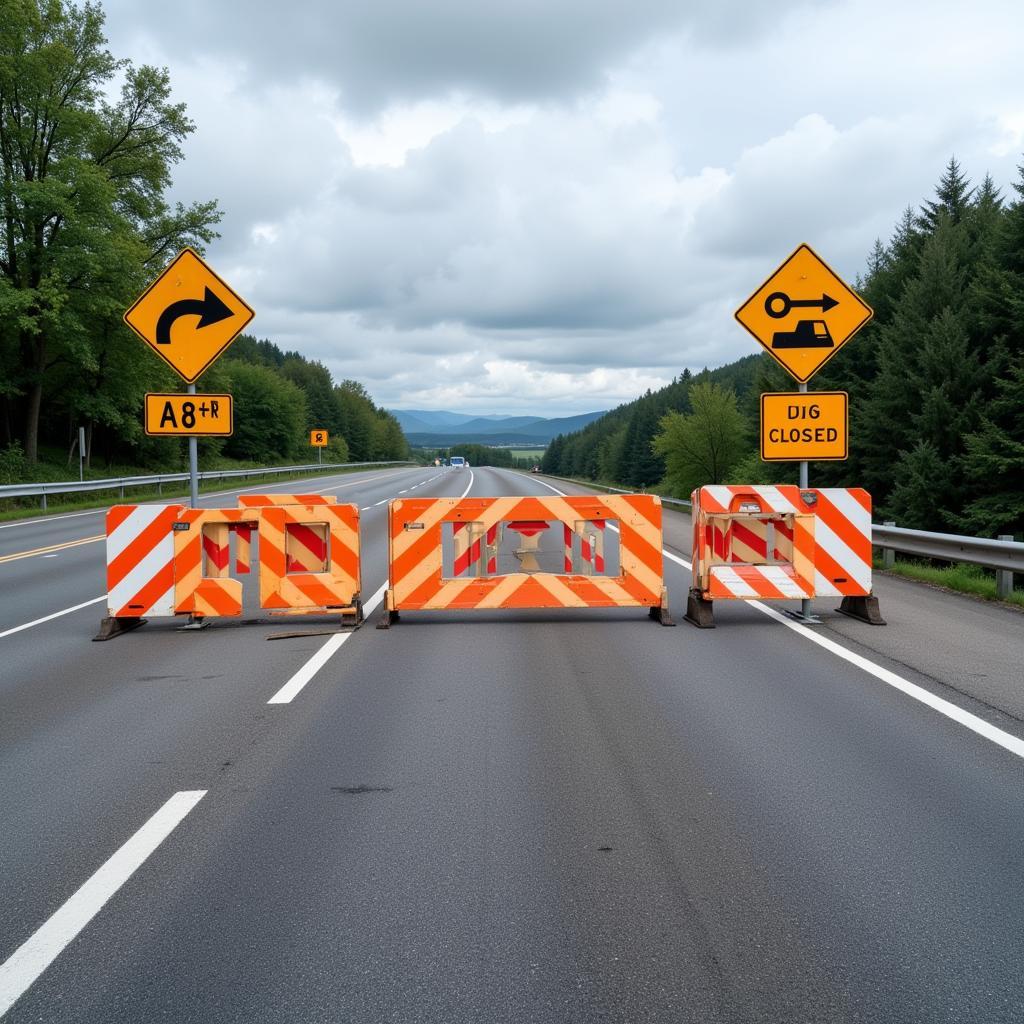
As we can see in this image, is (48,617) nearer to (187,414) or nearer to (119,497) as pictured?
(187,414)

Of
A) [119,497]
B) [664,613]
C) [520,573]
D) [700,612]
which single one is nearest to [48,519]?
[119,497]

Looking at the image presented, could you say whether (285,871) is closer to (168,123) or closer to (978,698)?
(978,698)

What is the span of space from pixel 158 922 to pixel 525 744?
266 cm

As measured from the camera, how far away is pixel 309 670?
817 centimetres

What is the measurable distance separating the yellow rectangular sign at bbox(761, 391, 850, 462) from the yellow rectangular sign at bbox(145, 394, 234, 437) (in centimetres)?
604

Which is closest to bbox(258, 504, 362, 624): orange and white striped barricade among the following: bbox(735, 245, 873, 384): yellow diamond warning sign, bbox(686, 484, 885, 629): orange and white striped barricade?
bbox(686, 484, 885, 629): orange and white striped barricade

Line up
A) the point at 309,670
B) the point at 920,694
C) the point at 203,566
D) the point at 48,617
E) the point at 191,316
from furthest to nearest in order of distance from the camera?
the point at 191,316
the point at 48,617
the point at 203,566
the point at 309,670
the point at 920,694

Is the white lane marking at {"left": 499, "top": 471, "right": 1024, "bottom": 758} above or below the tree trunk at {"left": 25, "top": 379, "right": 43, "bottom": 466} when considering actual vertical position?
below

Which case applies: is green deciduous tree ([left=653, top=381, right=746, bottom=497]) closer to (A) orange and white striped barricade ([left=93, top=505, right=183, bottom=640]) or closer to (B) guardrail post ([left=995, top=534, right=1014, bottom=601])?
(B) guardrail post ([left=995, top=534, right=1014, bottom=601])

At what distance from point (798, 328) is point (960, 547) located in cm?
418

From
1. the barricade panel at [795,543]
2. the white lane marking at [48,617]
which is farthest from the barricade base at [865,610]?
the white lane marking at [48,617]

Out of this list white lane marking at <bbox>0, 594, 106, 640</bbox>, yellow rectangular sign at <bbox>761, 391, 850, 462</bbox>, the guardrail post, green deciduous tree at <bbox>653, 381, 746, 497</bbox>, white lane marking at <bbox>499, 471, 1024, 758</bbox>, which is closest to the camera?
white lane marking at <bbox>499, 471, 1024, 758</bbox>

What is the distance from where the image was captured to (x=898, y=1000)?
3.09m

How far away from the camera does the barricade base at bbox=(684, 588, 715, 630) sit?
33.7 feet
